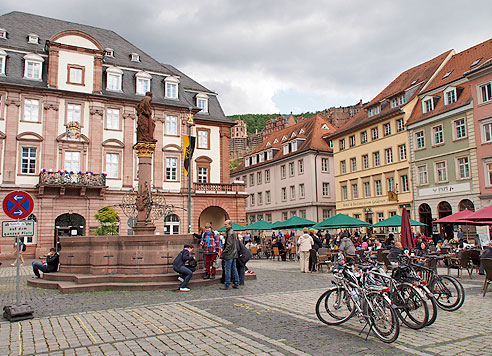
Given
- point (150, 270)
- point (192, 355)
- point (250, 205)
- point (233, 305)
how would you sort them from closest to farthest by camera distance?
point (192, 355), point (233, 305), point (150, 270), point (250, 205)

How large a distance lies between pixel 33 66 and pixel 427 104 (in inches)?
1275

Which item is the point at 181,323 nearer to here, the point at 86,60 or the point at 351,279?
the point at 351,279

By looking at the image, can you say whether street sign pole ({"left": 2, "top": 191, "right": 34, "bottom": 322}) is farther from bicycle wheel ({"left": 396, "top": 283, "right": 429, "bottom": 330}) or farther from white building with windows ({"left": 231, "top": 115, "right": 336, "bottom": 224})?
white building with windows ({"left": 231, "top": 115, "right": 336, "bottom": 224})

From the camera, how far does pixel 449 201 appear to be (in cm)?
3488

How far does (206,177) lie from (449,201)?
817 inches

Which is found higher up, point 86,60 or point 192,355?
point 86,60

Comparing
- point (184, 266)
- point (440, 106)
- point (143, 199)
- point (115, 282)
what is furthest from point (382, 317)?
point (440, 106)

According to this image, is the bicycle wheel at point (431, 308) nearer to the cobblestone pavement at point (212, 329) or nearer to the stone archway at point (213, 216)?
the cobblestone pavement at point (212, 329)

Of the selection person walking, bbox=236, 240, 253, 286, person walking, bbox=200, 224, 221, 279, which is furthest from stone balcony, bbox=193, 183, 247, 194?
person walking, bbox=236, 240, 253, 286

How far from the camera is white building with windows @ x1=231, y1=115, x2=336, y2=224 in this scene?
53.4m

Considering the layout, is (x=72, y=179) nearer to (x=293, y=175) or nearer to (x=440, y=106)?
(x=293, y=175)

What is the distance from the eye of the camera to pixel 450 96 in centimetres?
3594

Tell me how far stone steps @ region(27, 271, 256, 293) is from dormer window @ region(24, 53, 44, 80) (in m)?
25.4

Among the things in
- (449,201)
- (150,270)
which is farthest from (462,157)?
(150,270)
